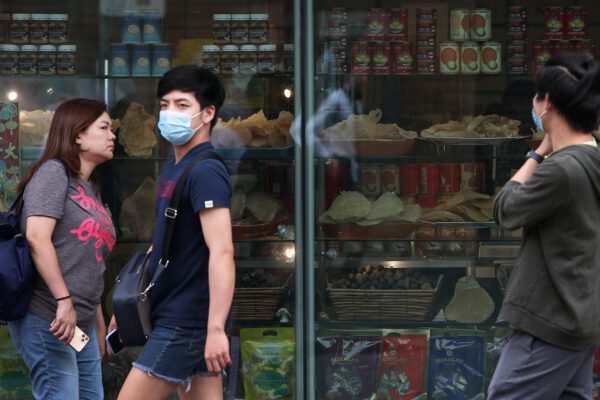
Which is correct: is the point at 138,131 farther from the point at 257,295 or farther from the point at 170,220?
the point at 170,220

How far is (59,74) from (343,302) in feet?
5.95

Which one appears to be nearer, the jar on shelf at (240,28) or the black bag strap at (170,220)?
the black bag strap at (170,220)

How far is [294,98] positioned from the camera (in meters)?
5.06

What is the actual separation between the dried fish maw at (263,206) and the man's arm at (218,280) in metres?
1.66

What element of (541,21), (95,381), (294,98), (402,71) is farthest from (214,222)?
(541,21)

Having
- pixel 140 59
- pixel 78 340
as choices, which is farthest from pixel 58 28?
pixel 78 340

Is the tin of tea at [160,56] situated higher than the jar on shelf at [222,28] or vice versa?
the jar on shelf at [222,28]

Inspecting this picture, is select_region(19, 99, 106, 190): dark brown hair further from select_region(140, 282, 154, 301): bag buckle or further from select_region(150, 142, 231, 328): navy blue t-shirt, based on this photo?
select_region(140, 282, 154, 301): bag buckle

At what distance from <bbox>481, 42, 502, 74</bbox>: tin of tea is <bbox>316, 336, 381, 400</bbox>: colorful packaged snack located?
4.75ft

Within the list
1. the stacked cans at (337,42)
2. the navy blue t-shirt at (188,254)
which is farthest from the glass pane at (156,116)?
the navy blue t-shirt at (188,254)

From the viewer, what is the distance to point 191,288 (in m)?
3.58

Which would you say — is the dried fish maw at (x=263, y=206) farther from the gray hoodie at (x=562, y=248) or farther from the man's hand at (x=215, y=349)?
the gray hoodie at (x=562, y=248)

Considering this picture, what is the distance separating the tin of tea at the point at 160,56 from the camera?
17.4 ft

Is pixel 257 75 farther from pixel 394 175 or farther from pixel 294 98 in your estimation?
pixel 394 175
